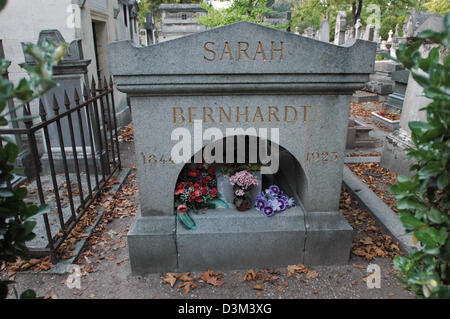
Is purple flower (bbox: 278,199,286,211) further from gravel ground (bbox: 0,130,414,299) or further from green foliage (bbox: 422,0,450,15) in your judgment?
green foliage (bbox: 422,0,450,15)

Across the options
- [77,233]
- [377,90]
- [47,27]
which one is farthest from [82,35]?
[377,90]

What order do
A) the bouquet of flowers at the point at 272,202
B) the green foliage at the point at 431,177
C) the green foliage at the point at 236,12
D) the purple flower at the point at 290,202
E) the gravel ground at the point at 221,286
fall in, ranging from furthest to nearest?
the green foliage at the point at 236,12
the purple flower at the point at 290,202
the bouquet of flowers at the point at 272,202
the gravel ground at the point at 221,286
the green foliage at the point at 431,177

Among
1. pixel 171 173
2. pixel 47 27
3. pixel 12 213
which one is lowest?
pixel 171 173

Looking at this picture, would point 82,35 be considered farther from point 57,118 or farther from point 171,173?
point 171,173

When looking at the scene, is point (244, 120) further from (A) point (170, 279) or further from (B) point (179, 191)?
(A) point (170, 279)

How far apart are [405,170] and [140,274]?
12.8 ft

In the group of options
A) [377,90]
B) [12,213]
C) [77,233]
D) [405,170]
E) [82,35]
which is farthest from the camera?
[377,90]

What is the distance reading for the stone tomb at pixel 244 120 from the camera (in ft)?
8.13

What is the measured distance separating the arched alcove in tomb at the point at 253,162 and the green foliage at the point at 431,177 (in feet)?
4.97

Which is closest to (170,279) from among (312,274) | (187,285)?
(187,285)

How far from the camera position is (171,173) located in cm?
288

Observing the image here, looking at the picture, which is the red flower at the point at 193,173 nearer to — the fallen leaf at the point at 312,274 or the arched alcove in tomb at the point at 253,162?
the arched alcove in tomb at the point at 253,162

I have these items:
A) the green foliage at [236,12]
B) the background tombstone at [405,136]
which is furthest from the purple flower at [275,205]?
the green foliage at [236,12]

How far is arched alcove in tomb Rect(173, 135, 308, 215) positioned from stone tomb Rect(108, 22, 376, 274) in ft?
0.22
